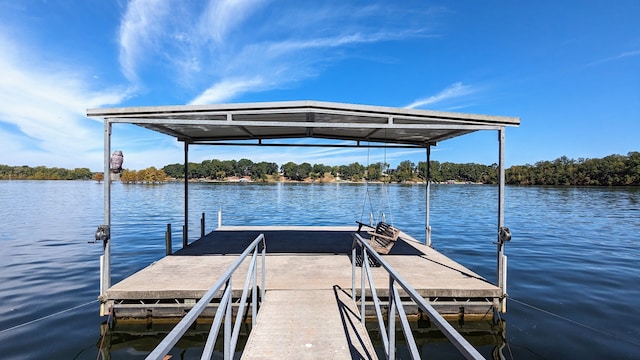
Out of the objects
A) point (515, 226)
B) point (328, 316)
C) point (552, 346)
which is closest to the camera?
point (328, 316)

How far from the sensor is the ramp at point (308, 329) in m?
3.53

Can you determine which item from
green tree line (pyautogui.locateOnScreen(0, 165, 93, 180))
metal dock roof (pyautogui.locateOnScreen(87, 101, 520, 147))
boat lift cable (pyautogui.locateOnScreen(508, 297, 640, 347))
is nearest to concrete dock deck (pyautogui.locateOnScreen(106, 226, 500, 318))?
boat lift cable (pyautogui.locateOnScreen(508, 297, 640, 347))

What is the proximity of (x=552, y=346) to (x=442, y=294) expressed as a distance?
5.95ft

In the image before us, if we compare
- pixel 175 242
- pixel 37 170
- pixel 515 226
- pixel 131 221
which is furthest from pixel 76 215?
pixel 37 170

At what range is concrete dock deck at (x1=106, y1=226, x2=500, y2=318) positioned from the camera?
17.5ft

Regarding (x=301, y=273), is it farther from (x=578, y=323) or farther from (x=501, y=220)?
(x=578, y=323)

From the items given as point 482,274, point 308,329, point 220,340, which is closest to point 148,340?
point 220,340

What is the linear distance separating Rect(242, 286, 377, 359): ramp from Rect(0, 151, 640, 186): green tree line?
7345 cm

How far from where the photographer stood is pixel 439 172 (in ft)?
349

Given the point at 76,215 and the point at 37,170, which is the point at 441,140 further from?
the point at 37,170

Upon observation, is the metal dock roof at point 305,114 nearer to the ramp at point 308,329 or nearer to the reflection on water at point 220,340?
the ramp at point 308,329

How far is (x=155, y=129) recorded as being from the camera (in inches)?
286

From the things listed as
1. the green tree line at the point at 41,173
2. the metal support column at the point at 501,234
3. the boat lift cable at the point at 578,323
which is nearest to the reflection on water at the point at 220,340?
Result: the metal support column at the point at 501,234

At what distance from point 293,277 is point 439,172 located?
106468 mm
